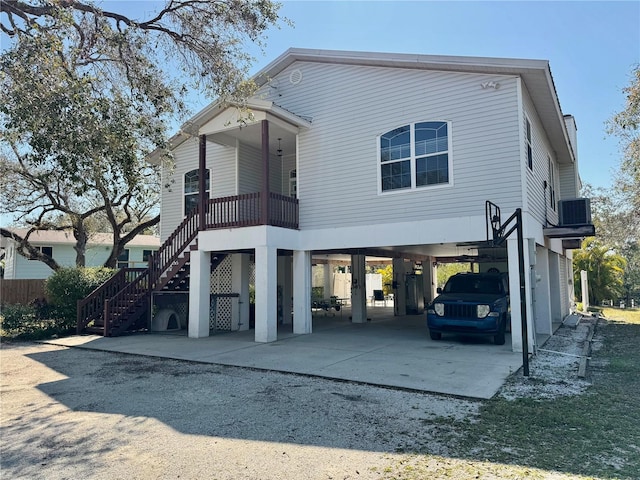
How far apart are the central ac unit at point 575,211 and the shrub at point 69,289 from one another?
50.1 feet

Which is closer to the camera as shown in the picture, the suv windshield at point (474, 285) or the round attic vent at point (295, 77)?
the suv windshield at point (474, 285)

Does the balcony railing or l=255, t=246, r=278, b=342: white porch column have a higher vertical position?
the balcony railing

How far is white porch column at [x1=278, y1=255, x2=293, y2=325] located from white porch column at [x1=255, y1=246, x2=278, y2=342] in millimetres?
4213

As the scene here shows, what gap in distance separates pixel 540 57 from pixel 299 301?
326 inches

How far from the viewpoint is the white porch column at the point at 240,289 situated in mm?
14133

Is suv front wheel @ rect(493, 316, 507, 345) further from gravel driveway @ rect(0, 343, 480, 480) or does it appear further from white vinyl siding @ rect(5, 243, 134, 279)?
white vinyl siding @ rect(5, 243, 134, 279)

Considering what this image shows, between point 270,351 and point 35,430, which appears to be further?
point 270,351

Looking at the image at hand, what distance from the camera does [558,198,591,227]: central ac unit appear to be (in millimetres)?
14289

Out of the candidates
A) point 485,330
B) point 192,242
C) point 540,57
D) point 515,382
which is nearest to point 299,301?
point 192,242

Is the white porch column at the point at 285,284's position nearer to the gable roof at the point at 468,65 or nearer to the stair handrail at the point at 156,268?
the stair handrail at the point at 156,268

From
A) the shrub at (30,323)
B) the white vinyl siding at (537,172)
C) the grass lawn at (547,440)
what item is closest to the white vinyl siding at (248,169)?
the shrub at (30,323)

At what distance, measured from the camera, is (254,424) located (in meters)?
5.20

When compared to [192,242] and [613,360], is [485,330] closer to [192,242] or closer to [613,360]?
[613,360]

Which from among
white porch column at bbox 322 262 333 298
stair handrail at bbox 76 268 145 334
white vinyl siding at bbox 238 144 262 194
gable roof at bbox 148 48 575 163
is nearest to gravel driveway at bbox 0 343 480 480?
stair handrail at bbox 76 268 145 334
